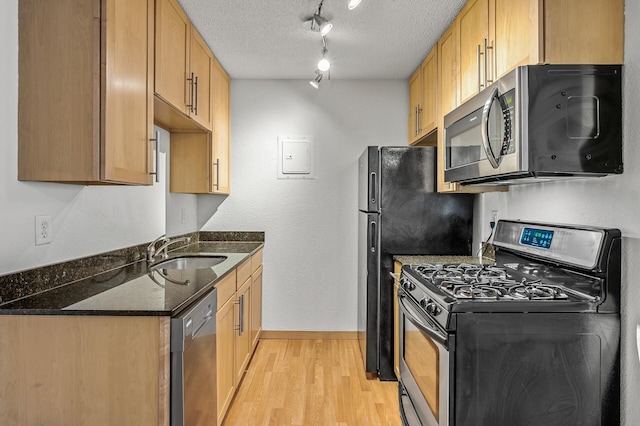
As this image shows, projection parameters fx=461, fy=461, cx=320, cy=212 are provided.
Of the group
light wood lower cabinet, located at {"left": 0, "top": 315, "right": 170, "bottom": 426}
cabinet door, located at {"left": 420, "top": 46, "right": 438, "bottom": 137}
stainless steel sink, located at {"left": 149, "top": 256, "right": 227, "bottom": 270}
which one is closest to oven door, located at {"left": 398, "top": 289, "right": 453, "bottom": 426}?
light wood lower cabinet, located at {"left": 0, "top": 315, "right": 170, "bottom": 426}

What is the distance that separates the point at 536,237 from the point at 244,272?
1.83 m

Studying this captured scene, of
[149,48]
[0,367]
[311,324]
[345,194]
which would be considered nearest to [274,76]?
[345,194]

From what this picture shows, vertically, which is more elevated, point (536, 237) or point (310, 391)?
point (536, 237)

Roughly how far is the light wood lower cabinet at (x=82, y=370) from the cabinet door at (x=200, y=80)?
1.67 meters

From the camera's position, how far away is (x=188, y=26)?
9.18 feet

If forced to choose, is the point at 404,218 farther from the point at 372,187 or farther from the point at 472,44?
the point at 472,44

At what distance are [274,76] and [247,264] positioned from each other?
177cm

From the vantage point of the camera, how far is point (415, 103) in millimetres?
3881

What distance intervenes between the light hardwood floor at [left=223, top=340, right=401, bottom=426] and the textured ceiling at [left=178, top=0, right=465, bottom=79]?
2.36 m

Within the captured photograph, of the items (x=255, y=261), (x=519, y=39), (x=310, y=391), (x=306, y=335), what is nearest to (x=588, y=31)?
(x=519, y=39)

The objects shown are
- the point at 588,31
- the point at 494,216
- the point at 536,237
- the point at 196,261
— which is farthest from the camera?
the point at 196,261

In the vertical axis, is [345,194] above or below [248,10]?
below

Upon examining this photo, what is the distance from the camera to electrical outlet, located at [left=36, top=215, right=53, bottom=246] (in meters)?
1.84

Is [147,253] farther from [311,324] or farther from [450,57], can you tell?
[450,57]
